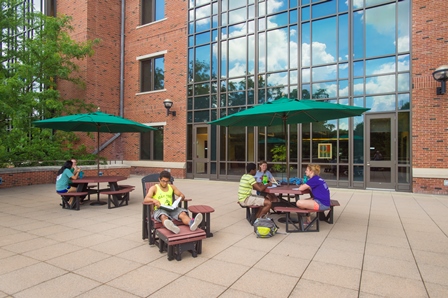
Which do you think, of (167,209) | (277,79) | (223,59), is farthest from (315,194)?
(223,59)

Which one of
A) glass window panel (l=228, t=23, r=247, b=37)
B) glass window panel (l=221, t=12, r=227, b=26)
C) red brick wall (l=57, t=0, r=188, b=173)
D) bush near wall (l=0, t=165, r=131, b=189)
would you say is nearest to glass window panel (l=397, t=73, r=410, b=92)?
glass window panel (l=228, t=23, r=247, b=37)

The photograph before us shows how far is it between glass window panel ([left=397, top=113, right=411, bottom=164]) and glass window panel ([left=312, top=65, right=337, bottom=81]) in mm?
2907

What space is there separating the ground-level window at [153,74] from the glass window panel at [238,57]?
173 inches

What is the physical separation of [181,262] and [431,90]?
10326 millimetres

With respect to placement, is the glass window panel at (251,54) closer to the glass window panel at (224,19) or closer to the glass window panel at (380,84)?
the glass window panel at (224,19)

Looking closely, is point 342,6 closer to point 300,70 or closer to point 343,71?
point 343,71

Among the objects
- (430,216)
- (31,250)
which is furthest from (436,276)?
(31,250)

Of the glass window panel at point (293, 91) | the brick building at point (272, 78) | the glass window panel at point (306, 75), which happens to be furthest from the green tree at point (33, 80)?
the glass window panel at point (306, 75)

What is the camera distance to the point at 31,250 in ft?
14.1

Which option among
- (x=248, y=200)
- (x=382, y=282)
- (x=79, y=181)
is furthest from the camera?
(x=79, y=181)

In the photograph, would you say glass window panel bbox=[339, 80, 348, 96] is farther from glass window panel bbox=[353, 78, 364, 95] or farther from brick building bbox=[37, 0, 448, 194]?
glass window panel bbox=[353, 78, 364, 95]

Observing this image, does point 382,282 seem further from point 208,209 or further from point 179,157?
point 179,157

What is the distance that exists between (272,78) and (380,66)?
4.24 meters

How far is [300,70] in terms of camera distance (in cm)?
1203
